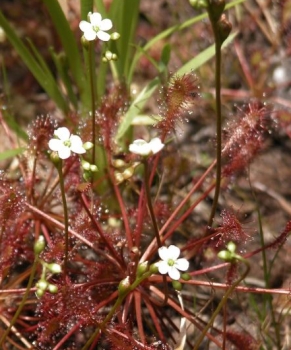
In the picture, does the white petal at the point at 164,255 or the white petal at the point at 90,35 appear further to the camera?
the white petal at the point at 90,35

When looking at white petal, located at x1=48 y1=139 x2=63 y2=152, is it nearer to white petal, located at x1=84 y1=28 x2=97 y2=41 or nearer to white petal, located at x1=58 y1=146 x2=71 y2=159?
white petal, located at x1=58 y1=146 x2=71 y2=159

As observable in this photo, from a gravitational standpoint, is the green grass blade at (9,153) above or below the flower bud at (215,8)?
below

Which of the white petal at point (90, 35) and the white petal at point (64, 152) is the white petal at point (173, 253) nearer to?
Answer: the white petal at point (64, 152)

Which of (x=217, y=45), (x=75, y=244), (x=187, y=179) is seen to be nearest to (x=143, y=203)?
(x=75, y=244)

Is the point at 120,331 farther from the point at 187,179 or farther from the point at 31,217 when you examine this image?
the point at 187,179

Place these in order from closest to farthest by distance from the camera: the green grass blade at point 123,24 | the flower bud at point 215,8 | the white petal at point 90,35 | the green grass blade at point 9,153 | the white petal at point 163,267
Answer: the flower bud at point 215,8
the white petal at point 163,267
the white petal at point 90,35
the green grass blade at point 9,153
the green grass blade at point 123,24

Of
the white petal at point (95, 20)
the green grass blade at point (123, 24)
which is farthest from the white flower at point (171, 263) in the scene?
the green grass blade at point (123, 24)

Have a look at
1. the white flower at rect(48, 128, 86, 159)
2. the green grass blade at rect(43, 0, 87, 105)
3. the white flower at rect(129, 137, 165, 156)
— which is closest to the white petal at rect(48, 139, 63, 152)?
the white flower at rect(48, 128, 86, 159)
